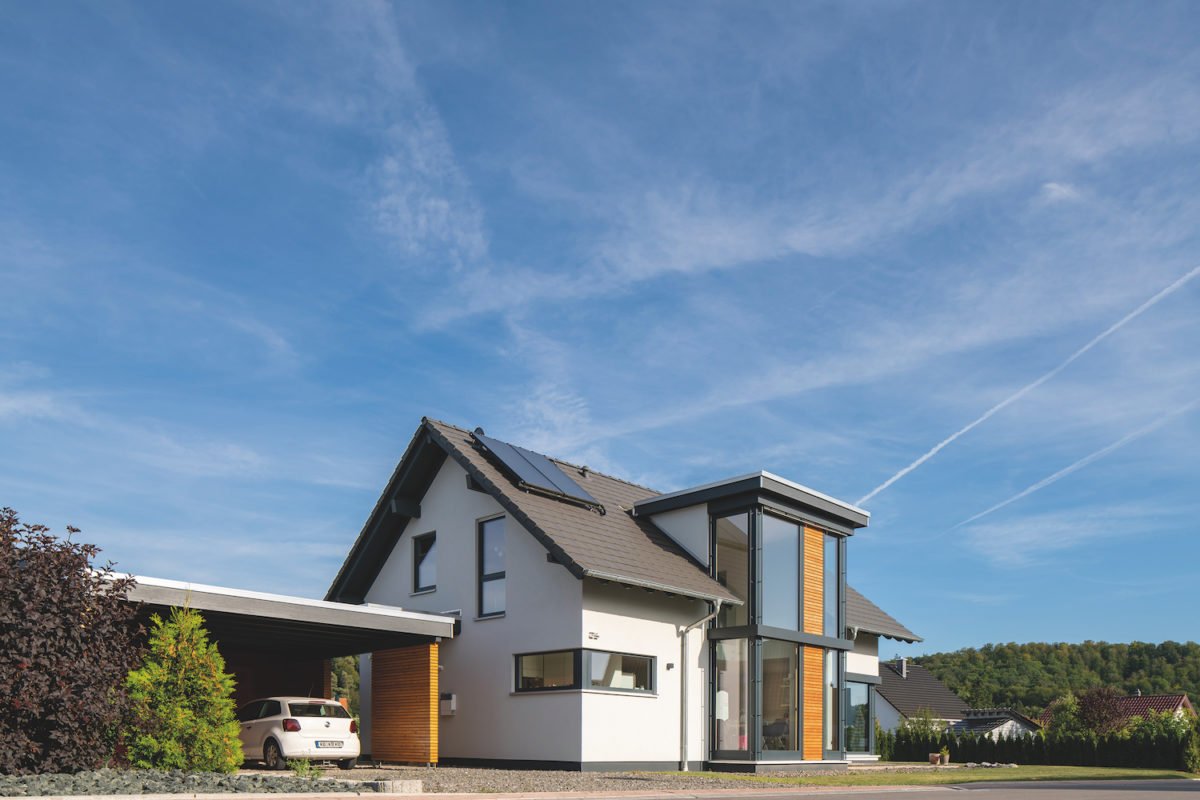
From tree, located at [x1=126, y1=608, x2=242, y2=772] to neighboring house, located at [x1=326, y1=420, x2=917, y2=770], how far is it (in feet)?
22.4

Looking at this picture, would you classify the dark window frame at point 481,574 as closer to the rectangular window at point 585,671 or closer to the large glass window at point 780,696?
the rectangular window at point 585,671

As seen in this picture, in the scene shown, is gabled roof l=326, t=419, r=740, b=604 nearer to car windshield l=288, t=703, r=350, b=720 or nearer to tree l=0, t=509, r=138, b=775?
car windshield l=288, t=703, r=350, b=720

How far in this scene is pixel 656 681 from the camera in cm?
2030

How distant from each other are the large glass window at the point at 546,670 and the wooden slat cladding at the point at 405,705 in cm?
163

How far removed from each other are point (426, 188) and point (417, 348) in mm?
3249

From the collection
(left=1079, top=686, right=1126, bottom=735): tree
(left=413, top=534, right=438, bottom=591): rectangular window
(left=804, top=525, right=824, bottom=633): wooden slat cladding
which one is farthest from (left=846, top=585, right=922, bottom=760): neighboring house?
(left=1079, top=686, right=1126, bottom=735): tree

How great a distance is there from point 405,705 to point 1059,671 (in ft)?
175

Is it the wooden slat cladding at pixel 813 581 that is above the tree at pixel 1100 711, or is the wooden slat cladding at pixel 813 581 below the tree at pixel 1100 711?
above

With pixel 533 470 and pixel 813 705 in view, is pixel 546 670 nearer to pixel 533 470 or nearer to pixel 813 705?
pixel 533 470

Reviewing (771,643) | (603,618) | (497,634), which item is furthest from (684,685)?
(497,634)

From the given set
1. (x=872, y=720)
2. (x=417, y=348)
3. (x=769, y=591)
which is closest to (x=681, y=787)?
(x=769, y=591)

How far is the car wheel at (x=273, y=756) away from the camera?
17.8m

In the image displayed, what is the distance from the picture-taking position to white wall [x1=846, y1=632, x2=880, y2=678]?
27.4 m

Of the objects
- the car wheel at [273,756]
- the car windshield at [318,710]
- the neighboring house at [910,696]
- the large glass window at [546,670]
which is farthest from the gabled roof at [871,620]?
the neighboring house at [910,696]
